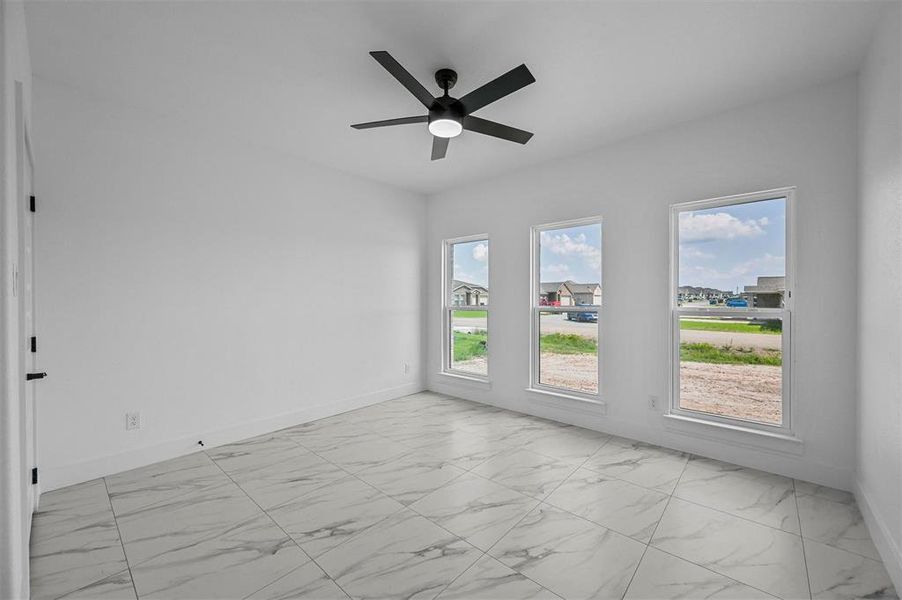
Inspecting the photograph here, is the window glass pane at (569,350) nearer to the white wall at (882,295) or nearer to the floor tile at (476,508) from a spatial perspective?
the floor tile at (476,508)

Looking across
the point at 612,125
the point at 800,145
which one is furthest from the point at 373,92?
the point at 800,145

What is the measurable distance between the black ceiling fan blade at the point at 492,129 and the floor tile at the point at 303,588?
8.71 ft

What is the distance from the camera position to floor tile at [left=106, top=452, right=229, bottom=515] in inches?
102

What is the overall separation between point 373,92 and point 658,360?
316 centimetres

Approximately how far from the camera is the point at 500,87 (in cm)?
219

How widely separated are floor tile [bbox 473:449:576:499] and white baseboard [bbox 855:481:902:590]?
1.60m

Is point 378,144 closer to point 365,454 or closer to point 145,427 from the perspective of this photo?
point 365,454

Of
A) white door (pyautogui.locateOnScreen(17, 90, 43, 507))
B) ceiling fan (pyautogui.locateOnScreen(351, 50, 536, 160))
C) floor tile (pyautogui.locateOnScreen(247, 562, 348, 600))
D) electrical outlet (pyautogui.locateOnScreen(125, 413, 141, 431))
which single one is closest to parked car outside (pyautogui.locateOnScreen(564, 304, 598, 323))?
ceiling fan (pyautogui.locateOnScreen(351, 50, 536, 160))

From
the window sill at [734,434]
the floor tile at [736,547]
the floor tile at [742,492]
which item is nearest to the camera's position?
the floor tile at [736,547]

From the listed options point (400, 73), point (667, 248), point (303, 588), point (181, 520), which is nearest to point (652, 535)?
point (303, 588)

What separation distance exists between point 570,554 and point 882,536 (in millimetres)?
1561

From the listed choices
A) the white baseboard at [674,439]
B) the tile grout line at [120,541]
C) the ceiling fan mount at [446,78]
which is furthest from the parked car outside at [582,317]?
the tile grout line at [120,541]

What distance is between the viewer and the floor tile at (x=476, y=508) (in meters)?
2.24

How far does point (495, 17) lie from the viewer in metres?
2.10
